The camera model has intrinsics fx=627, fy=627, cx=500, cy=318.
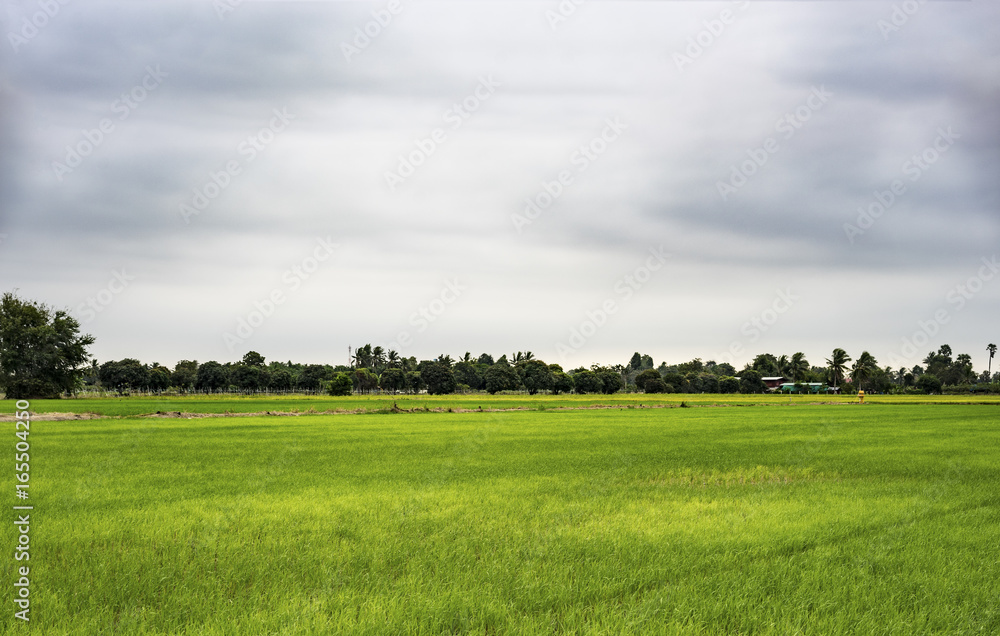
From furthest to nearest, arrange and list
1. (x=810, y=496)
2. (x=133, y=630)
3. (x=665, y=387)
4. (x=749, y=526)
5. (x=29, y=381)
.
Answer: (x=665, y=387)
(x=29, y=381)
(x=810, y=496)
(x=749, y=526)
(x=133, y=630)

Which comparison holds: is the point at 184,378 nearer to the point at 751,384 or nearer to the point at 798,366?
the point at 751,384

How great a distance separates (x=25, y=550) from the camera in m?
9.30

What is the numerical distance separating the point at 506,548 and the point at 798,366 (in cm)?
20187

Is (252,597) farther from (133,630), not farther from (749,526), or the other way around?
(749,526)

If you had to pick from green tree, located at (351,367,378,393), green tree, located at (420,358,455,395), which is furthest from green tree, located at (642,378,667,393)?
green tree, located at (351,367,378,393)

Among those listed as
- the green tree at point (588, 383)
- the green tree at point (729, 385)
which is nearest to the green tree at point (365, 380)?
the green tree at point (588, 383)

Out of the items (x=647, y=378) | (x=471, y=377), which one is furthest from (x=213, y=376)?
(x=647, y=378)

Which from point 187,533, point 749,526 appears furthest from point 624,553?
point 187,533

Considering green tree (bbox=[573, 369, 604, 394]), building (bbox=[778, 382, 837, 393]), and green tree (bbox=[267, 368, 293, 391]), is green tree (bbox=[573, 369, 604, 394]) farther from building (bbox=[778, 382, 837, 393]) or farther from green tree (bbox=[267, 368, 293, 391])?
green tree (bbox=[267, 368, 293, 391])

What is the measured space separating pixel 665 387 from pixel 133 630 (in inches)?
6168

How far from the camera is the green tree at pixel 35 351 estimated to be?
84.2 metres

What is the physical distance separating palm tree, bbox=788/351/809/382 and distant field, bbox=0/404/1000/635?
602 feet

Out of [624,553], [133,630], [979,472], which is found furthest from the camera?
[979,472]

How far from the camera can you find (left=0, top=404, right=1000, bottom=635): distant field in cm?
711
